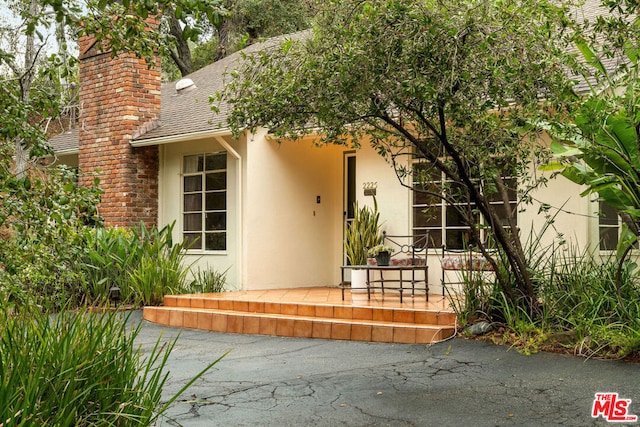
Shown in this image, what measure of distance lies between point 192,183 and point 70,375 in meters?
11.1

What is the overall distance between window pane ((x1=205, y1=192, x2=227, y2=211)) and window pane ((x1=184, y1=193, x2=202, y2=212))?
279 millimetres

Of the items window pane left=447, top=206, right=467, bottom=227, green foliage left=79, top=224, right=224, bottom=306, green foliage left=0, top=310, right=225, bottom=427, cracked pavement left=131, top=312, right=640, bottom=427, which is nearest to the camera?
green foliage left=0, top=310, right=225, bottom=427

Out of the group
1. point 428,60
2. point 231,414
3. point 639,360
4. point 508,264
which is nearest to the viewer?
point 231,414

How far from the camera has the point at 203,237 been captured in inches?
557

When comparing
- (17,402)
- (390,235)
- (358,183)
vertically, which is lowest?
(17,402)

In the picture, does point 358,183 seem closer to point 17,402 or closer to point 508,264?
point 508,264

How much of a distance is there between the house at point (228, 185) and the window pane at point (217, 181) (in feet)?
0.06

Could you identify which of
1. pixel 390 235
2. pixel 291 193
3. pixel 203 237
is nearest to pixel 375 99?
pixel 390 235

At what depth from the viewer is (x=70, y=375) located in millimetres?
3549

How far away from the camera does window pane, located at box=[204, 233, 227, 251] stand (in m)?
13.8

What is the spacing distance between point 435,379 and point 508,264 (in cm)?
226

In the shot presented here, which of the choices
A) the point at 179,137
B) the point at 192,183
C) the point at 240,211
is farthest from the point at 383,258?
the point at 192,183

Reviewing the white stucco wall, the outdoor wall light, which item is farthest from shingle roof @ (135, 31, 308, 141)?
the outdoor wall light

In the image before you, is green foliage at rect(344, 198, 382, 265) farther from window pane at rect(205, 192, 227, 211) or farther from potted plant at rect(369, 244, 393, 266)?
window pane at rect(205, 192, 227, 211)
